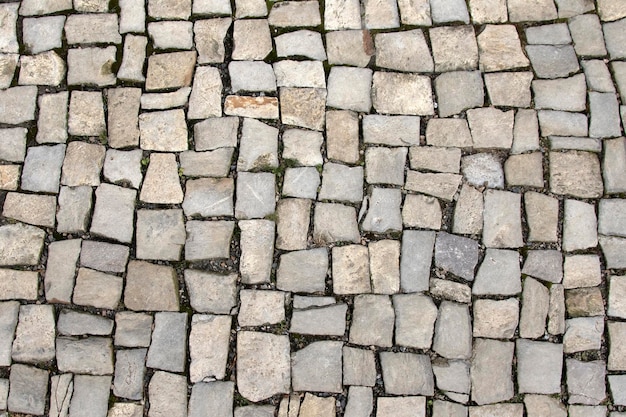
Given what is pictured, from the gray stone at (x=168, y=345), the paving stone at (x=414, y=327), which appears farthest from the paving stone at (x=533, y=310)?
the gray stone at (x=168, y=345)

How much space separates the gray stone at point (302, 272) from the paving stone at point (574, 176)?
1723 millimetres

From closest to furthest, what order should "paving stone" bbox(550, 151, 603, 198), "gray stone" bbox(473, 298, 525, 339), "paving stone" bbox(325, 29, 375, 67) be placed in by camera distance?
"gray stone" bbox(473, 298, 525, 339) → "paving stone" bbox(550, 151, 603, 198) → "paving stone" bbox(325, 29, 375, 67)

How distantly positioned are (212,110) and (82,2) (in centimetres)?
129

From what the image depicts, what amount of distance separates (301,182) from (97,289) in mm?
1550

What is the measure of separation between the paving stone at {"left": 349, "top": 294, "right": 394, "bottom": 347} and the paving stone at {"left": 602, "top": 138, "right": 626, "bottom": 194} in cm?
179

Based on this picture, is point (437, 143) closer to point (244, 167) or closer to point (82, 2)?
point (244, 167)

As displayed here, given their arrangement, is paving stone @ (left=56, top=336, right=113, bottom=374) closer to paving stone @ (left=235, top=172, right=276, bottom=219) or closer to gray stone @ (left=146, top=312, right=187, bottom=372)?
gray stone @ (left=146, top=312, right=187, bottom=372)

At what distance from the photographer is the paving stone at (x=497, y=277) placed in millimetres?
3717

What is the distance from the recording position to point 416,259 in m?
3.71

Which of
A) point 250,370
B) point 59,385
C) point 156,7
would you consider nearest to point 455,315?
point 250,370

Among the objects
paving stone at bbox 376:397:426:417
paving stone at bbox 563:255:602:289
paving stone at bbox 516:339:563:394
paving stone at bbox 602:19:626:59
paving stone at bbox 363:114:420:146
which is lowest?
paving stone at bbox 376:397:426:417

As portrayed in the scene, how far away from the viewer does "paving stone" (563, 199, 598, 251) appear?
3.78 metres

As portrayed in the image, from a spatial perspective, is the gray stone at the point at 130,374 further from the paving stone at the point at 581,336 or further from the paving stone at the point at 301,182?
the paving stone at the point at 581,336

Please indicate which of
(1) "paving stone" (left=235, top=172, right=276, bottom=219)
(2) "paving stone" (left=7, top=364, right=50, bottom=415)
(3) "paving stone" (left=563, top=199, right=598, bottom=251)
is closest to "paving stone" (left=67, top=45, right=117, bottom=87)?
(1) "paving stone" (left=235, top=172, right=276, bottom=219)
